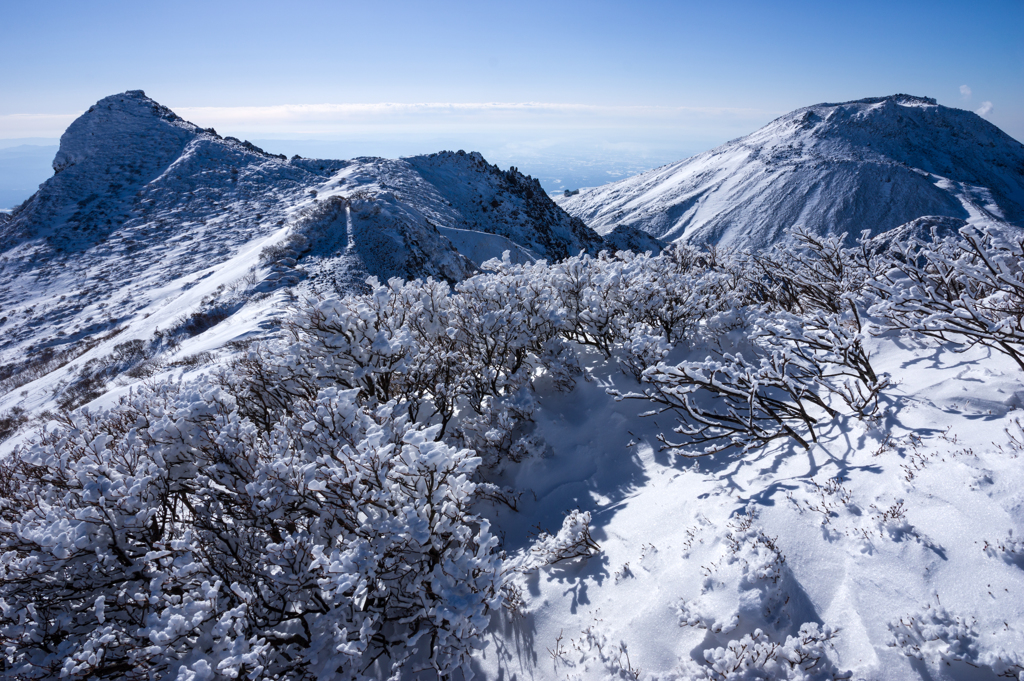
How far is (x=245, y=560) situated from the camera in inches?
197

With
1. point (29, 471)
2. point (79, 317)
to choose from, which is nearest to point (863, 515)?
point (29, 471)

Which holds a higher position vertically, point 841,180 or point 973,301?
point 841,180

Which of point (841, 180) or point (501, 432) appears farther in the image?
point (841, 180)

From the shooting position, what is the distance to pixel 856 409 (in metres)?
6.01

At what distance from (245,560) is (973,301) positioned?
9908mm

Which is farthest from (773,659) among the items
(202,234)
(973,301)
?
(202,234)

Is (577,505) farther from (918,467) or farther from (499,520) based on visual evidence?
(918,467)

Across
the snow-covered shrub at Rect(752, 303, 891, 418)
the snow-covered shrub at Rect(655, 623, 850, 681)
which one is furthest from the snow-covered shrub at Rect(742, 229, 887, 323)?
the snow-covered shrub at Rect(655, 623, 850, 681)

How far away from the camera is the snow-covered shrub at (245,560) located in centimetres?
406

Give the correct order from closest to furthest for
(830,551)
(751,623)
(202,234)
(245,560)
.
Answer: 1. (751,623)
2. (830,551)
3. (245,560)
4. (202,234)

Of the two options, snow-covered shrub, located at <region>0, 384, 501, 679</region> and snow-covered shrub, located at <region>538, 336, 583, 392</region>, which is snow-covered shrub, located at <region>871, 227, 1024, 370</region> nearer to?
snow-covered shrub, located at <region>538, 336, 583, 392</region>

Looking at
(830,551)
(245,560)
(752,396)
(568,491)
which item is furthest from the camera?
(568,491)

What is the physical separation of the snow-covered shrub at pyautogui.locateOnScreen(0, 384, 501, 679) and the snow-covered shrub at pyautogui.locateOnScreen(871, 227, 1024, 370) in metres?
6.19

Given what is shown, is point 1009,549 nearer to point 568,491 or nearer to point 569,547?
point 569,547
